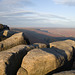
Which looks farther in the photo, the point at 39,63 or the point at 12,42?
the point at 12,42

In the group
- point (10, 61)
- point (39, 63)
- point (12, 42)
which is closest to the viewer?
point (10, 61)

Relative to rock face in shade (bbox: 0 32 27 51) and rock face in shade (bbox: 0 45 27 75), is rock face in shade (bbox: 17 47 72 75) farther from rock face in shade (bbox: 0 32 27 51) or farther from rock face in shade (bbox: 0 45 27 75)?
rock face in shade (bbox: 0 32 27 51)

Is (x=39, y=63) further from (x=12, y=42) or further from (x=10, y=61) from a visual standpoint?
(x=12, y=42)

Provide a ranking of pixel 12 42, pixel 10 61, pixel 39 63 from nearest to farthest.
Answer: pixel 10 61
pixel 39 63
pixel 12 42

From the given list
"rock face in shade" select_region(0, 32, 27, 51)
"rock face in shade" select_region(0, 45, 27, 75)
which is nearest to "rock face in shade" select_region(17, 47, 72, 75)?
"rock face in shade" select_region(0, 45, 27, 75)

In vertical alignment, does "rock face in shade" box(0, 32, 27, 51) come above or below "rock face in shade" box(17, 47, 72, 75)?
above

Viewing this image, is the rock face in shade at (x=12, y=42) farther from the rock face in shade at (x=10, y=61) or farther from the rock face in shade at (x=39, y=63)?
the rock face in shade at (x=39, y=63)

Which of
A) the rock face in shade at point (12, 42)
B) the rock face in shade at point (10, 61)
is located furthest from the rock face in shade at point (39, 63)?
the rock face in shade at point (12, 42)

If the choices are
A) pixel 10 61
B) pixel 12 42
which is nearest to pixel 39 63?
pixel 10 61

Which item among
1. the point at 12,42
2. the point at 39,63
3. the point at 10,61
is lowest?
the point at 39,63

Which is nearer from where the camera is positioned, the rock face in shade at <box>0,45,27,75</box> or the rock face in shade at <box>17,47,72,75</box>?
the rock face in shade at <box>0,45,27,75</box>

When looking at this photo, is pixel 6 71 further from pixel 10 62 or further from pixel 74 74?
pixel 74 74

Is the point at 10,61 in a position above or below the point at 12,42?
below

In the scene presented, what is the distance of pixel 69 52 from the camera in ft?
38.2
